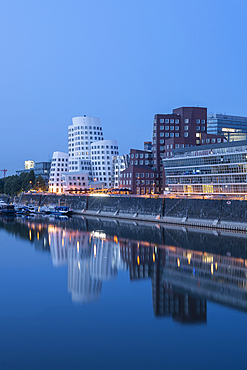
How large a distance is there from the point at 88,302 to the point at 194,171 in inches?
→ 2848

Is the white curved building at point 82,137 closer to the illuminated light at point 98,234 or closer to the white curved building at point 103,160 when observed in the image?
the white curved building at point 103,160

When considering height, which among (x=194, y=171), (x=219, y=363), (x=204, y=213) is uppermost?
(x=194, y=171)

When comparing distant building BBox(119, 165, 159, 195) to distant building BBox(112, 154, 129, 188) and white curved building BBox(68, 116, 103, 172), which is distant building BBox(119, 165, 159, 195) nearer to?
distant building BBox(112, 154, 129, 188)

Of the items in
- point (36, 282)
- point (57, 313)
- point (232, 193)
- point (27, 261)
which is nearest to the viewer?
point (57, 313)

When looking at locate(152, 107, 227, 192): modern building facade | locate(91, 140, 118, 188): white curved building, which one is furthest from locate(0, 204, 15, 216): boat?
locate(152, 107, 227, 192): modern building facade

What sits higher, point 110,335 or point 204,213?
point 204,213

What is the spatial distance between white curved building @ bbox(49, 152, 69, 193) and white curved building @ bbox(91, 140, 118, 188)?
1756 cm

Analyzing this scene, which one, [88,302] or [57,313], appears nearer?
[57,313]

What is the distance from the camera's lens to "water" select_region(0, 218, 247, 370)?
28.1 metres

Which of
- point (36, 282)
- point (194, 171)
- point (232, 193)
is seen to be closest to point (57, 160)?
point (194, 171)

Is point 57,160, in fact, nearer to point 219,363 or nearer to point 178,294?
point 178,294

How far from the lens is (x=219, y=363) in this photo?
26.8m

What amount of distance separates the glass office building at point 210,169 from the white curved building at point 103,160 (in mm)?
66154

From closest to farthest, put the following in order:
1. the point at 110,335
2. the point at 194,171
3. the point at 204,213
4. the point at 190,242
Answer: the point at 110,335
the point at 190,242
the point at 204,213
the point at 194,171
